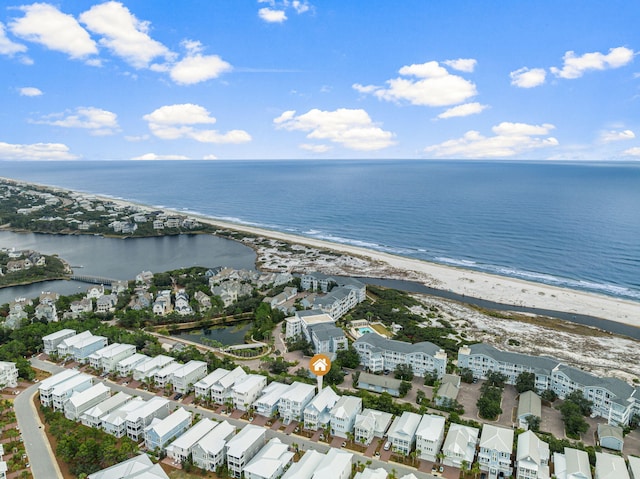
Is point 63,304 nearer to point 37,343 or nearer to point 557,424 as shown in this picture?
point 37,343

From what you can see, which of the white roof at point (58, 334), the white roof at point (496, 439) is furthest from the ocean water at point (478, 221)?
the white roof at point (58, 334)

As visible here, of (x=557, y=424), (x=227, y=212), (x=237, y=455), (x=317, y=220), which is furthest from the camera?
(x=227, y=212)

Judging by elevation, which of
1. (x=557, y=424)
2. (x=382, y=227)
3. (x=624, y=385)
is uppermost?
(x=382, y=227)

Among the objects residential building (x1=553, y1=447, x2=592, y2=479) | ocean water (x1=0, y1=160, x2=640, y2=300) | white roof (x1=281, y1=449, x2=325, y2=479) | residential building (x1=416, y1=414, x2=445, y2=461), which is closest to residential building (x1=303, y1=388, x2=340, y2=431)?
white roof (x1=281, y1=449, x2=325, y2=479)

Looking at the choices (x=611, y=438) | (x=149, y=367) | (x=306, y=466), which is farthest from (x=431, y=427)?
(x=149, y=367)

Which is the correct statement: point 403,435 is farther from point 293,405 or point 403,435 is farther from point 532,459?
point 293,405

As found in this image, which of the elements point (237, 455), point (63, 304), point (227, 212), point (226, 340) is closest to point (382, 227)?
point (227, 212)
